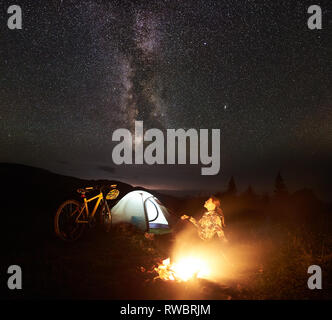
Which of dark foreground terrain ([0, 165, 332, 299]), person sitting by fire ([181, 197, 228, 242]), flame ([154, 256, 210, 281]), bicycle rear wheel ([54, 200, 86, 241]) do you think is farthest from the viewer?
bicycle rear wheel ([54, 200, 86, 241])

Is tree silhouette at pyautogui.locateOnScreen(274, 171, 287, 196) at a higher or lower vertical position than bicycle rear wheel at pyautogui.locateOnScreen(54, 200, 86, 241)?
higher

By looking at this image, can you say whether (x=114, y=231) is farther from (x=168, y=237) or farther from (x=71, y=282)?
(x=71, y=282)

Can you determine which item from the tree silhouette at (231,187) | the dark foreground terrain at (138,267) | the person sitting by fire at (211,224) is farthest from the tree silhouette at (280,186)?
the person sitting by fire at (211,224)

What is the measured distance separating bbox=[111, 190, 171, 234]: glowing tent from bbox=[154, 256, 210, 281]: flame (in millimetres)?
3858

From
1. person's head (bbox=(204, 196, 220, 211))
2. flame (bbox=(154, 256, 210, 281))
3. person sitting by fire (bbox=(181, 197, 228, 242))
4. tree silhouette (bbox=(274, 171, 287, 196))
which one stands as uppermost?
tree silhouette (bbox=(274, 171, 287, 196))

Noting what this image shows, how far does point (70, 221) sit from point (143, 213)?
311 cm

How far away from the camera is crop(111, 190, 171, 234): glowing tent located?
10.1 m

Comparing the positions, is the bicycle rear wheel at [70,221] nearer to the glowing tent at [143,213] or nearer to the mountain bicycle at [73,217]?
the mountain bicycle at [73,217]

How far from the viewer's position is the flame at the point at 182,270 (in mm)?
5625

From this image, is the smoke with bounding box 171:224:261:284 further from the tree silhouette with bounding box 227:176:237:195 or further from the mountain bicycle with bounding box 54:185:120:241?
the tree silhouette with bounding box 227:176:237:195

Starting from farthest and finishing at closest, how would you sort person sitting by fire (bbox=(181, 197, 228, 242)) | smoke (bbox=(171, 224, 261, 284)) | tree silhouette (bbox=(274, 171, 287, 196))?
tree silhouette (bbox=(274, 171, 287, 196))
person sitting by fire (bbox=(181, 197, 228, 242))
smoke (bbox=(171, 224, 261, 284))

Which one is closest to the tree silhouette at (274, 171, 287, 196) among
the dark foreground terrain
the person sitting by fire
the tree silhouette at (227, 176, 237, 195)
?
the tree silhouette at (227, 176, 237, 195)

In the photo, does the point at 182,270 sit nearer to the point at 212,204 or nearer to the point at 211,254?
the point at 211,254
